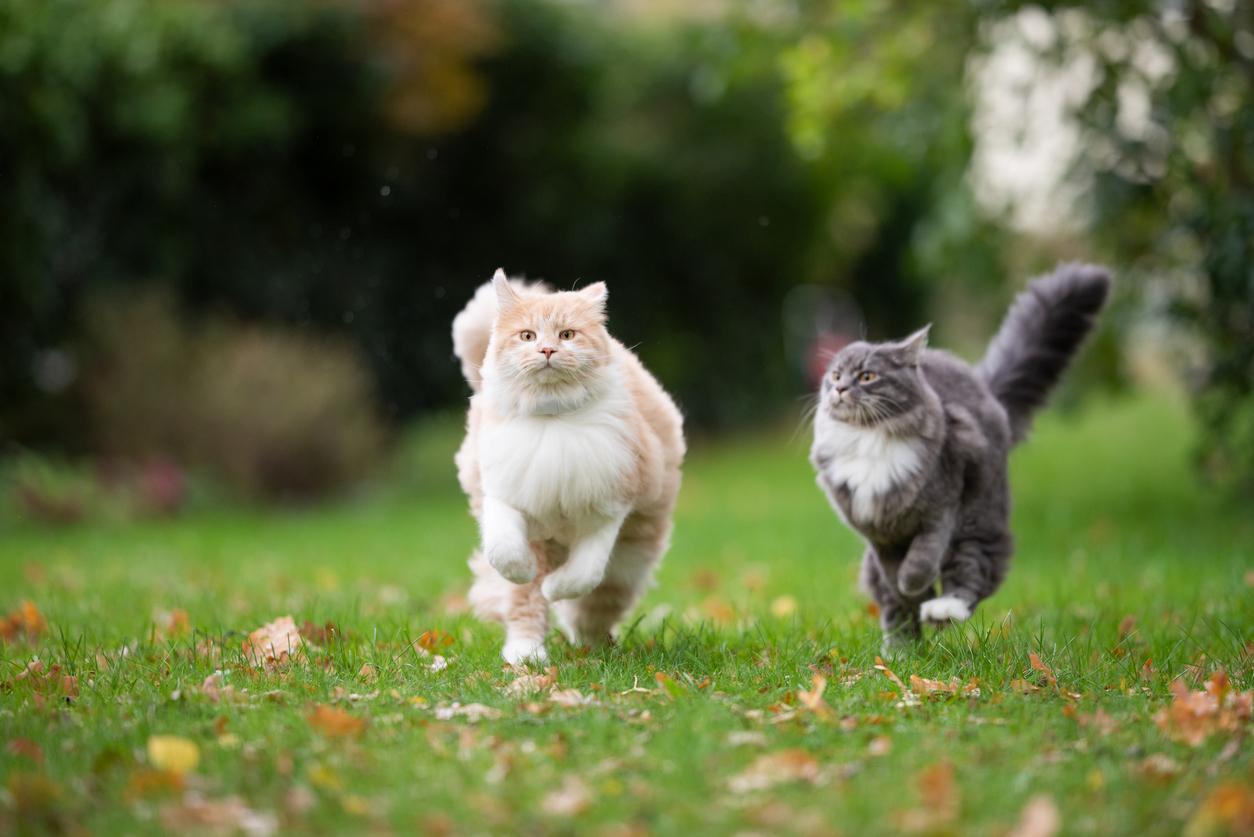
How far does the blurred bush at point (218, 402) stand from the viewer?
11469 millimetres

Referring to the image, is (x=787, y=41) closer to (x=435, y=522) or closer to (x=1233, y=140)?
(x=1233, y=140)

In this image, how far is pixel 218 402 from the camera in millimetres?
11672

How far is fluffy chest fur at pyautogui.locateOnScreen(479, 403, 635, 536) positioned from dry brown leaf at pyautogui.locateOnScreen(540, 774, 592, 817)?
1202 millimetres

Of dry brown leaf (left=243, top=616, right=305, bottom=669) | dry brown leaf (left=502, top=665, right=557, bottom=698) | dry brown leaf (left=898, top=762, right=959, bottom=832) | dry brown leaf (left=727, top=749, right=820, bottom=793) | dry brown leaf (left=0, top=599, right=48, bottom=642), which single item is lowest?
dry brown leaf (left=0, top=599, right=48, bottom=642)

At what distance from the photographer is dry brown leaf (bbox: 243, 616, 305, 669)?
4.27m

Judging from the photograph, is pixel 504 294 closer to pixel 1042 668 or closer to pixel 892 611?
pixel 892 611

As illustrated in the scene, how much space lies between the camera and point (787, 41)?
993cm

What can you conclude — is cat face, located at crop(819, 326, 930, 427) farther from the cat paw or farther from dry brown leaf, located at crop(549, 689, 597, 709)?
dry brown leaf, located at crop(549, 689, 597, 709)

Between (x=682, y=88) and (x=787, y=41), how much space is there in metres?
8.33

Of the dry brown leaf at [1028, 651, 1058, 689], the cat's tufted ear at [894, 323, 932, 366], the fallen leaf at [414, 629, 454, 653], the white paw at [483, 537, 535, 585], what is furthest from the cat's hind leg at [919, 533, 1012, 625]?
the fallen leaf at [414, 629, 454, 653]

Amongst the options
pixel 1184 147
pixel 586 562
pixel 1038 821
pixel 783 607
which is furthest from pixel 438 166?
pixel 1038 821

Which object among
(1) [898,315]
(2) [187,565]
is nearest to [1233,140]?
(2) [187,565]

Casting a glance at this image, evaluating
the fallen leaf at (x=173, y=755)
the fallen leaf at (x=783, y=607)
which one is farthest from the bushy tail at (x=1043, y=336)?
Answer: the fallen leaf at (x=173, y=755)

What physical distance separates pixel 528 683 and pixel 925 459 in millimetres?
1594
